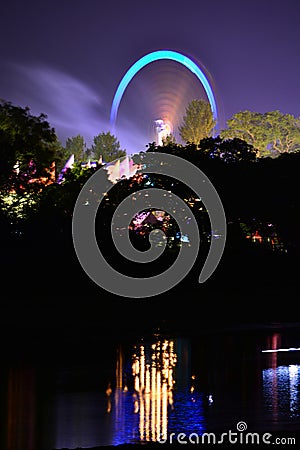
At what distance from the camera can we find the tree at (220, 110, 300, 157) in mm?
131375

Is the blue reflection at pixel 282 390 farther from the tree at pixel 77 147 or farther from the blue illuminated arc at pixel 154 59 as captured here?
the tree at pixel 77 147

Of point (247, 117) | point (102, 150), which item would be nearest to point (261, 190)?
point (247, 117)

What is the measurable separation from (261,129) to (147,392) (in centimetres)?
A: 11926

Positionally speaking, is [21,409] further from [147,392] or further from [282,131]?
[282,131]

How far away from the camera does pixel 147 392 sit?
48.7 feet

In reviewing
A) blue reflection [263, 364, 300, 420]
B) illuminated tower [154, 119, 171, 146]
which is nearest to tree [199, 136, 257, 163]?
blue reflection [263, 364, 300, 420]

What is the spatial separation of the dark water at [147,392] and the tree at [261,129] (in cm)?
10914

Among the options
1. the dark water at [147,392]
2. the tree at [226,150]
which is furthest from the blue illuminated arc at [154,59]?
the dark water at [147,392]

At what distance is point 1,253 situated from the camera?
3841 cm

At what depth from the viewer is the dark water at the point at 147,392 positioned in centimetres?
1156

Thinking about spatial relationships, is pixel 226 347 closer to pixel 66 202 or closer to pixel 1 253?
pixel 1 253

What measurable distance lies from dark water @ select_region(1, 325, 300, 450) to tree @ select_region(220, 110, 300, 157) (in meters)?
109

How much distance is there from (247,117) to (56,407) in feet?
396

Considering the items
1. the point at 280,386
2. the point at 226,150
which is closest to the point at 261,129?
the point at 226,150
